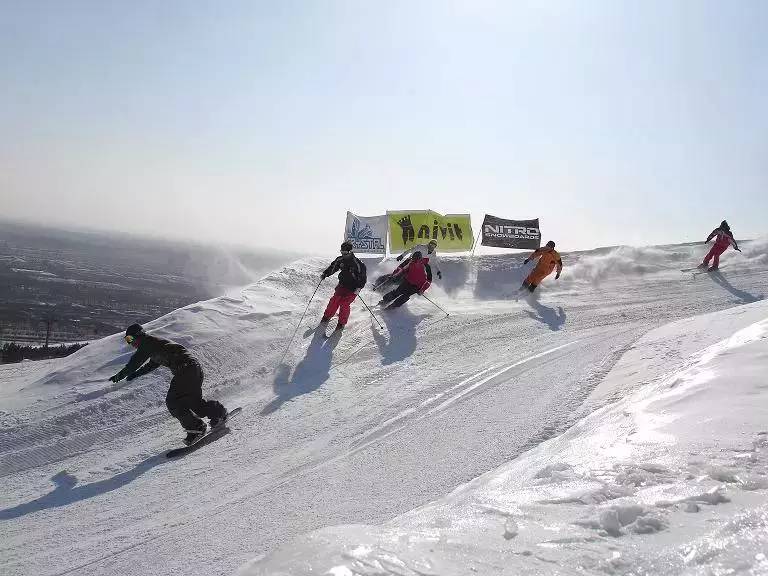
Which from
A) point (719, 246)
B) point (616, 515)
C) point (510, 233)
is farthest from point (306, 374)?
point (719, 246)

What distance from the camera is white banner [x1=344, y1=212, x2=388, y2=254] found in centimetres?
1788

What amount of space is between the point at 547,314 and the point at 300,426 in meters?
7.48

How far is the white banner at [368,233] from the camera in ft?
58.6

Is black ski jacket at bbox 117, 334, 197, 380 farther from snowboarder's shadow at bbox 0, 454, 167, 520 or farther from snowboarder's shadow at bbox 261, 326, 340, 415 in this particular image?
snowboarder's shadow at bbox 261, 326, 340, 415

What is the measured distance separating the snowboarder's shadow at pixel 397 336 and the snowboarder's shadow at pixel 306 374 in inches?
36.2

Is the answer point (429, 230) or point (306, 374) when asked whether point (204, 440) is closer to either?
point (306, 374)

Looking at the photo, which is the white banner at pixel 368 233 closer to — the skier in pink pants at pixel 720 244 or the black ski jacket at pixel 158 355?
the skier in pink pants at pixel 720 244

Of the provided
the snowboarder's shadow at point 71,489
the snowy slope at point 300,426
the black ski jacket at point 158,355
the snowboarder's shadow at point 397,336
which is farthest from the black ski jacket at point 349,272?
the snowboarder's shadow at point 71,489

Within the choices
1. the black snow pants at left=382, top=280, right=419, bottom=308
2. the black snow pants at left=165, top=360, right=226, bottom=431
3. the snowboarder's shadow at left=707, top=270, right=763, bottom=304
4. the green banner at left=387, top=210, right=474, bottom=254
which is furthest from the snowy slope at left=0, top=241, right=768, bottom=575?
the green banner at left=387, top=210, right=474, bottom=254

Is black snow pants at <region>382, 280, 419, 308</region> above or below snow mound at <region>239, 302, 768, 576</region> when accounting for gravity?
above

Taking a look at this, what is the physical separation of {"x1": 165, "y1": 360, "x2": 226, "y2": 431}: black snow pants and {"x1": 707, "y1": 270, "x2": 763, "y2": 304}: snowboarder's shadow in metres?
13.0

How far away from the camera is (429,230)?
60.8ft

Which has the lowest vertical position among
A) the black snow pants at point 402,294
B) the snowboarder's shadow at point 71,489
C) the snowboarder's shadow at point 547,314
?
the snowboarder's shadow at point 71,489

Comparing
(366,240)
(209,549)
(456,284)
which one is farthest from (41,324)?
(209,549)
